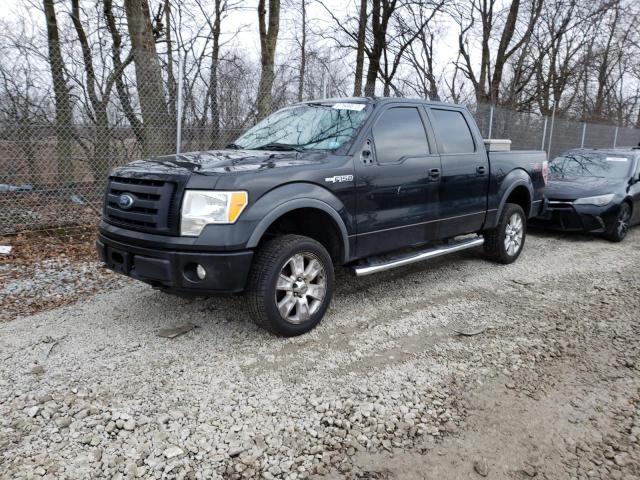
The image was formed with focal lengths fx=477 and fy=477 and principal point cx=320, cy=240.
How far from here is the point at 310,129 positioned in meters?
4.57

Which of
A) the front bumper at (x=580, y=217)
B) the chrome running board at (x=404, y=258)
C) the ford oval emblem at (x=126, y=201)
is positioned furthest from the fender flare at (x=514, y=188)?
the ford oval emblem at (x=126, y=201)

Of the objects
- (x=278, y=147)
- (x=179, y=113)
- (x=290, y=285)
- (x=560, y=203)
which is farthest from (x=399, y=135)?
(x=560, y=203)

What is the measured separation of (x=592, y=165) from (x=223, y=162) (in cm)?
762

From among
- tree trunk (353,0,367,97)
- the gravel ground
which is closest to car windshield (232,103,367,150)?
the gravel ground

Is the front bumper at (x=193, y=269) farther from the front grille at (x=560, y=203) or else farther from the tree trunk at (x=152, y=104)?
the front grille at (x=560, y=203)

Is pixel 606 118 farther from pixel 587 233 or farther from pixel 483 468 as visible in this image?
pixel 483 468

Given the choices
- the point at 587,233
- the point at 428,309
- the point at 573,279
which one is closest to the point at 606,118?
the point at 587,233

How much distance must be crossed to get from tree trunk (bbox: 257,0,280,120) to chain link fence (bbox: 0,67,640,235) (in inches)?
4.1

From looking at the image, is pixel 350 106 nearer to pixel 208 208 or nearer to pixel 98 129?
pixel 208 208

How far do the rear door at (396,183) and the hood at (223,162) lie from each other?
1.71 feet

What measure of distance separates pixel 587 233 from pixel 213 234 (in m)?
6.99

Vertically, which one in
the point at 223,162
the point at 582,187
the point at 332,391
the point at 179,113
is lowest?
the point at 332,391

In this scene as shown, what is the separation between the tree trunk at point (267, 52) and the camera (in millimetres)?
8328

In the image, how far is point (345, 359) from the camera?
11.5 ft
